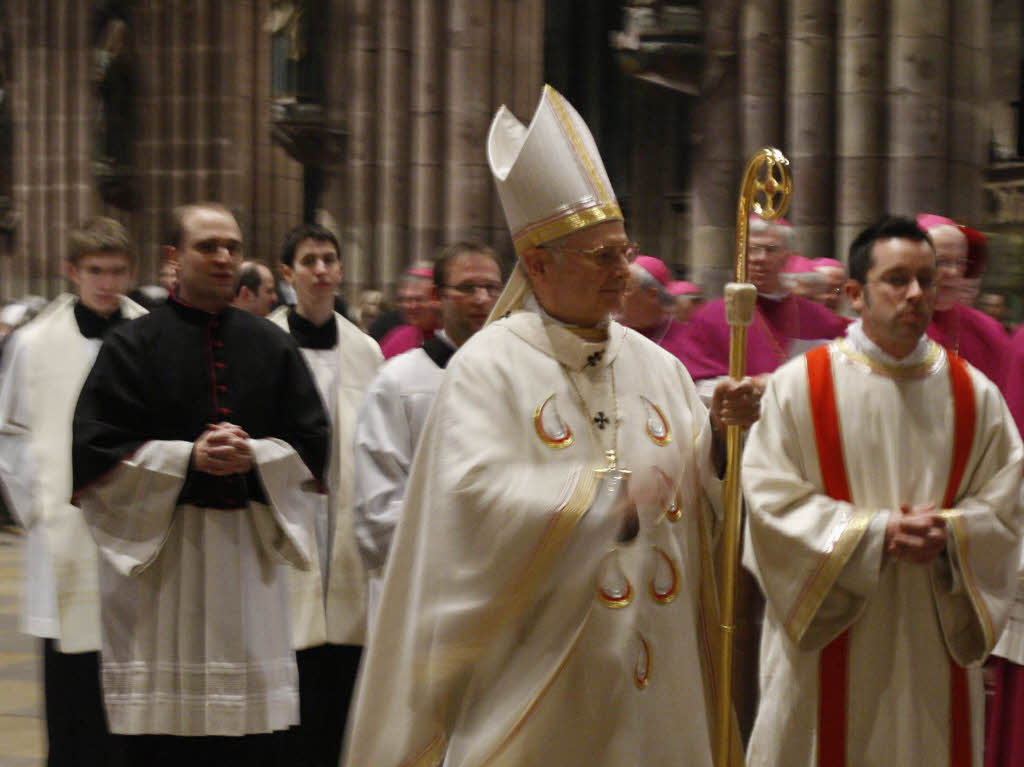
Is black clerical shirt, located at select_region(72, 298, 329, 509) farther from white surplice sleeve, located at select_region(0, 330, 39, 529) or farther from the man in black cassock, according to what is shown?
white surplice sleeve, located at select_region(0, 330, 39, 529)

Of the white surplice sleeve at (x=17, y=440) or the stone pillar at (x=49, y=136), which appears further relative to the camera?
the stone pillar at (x=49, y=136)

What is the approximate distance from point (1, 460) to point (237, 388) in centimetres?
132

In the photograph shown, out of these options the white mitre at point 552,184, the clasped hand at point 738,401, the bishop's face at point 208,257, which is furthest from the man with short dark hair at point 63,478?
the clasped hand at point 738,401

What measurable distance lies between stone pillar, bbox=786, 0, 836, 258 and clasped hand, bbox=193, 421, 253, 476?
507cm

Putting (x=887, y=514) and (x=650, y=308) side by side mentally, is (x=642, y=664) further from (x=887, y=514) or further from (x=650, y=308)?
(x=650, y=308)

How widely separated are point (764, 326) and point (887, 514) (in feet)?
5.39

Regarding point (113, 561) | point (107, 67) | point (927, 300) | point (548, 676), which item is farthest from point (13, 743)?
point (107, 67)

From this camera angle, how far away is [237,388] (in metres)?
4.65

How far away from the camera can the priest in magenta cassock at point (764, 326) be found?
538 cm

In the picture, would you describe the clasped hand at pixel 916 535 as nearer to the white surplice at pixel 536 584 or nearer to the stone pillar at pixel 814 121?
the white surplice at pixel 536 584

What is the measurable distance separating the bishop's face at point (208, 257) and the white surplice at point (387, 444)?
0.62m

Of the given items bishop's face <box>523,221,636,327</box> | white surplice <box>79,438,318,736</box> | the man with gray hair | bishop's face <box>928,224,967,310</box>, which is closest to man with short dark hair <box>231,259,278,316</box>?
the man with gray hair

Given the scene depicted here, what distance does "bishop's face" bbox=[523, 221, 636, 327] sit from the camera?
3.52 meters

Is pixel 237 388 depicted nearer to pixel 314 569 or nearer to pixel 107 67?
pixel 314 569
